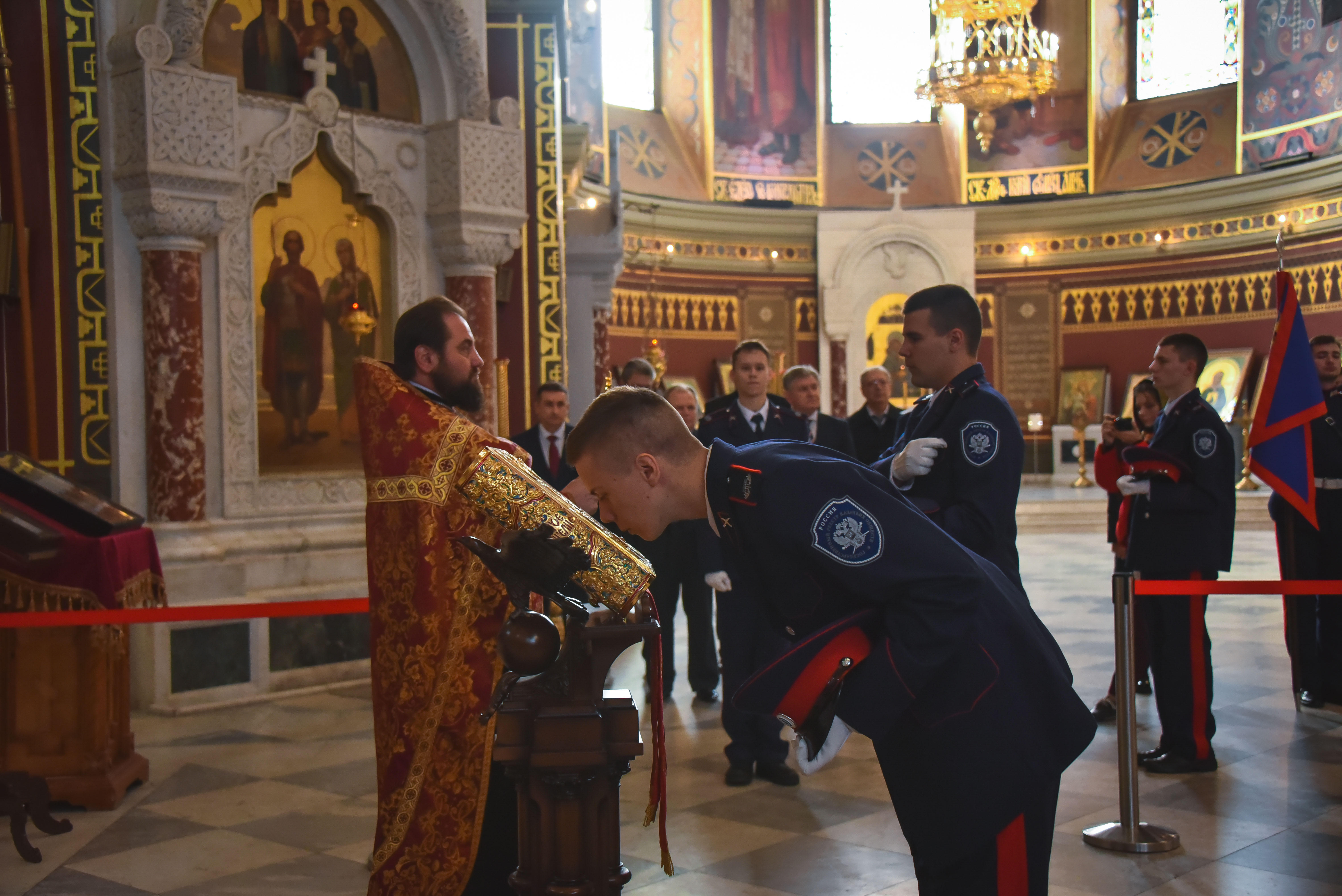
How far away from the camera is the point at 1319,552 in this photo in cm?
605

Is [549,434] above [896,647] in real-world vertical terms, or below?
above

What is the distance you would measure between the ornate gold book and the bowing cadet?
55 cm

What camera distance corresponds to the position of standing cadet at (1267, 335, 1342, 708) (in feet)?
19.1

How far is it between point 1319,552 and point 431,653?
15.5 feet

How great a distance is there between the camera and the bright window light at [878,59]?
20.1 meters

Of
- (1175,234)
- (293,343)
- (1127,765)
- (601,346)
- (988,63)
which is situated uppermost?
(988,63)

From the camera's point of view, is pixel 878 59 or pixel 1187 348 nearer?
pixel 1187 348

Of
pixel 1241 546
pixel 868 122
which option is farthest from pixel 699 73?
pixel 1241 546

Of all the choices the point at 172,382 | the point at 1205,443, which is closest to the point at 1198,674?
the point at 1205,443

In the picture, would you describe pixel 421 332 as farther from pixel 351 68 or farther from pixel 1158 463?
pixel 351 68

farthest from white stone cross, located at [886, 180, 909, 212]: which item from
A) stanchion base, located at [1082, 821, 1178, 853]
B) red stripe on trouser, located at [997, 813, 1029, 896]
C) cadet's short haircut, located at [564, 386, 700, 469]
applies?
red stripe on trouser, located at [997, 813, 1029, 896]

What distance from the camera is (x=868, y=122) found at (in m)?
20.3

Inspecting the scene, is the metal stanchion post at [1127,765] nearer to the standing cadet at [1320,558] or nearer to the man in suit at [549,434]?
the standing cadet at [1320,558]

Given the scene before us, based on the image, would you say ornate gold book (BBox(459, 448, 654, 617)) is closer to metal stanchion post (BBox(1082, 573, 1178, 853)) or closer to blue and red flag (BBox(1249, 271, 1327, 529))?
metal stanchion post (BBox(1082, 573, 1178, 853))
